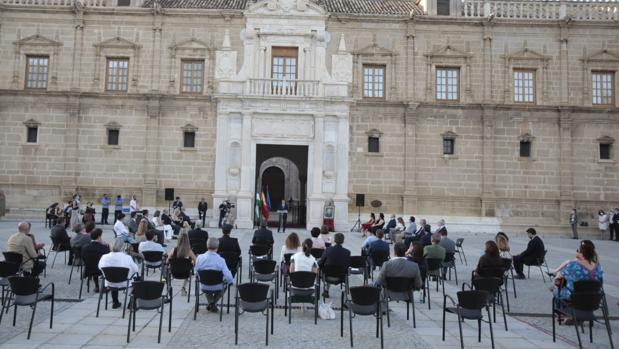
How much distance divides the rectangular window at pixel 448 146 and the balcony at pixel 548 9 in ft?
23.7

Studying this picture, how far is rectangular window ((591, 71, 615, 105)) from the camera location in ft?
92.8

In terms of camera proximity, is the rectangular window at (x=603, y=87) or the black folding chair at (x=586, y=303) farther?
the rectangular window at (x=603, y=87)

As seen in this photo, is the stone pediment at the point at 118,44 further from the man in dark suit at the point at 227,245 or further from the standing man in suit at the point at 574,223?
the standing man in suit at the point at 574,223

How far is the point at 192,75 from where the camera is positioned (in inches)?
1112

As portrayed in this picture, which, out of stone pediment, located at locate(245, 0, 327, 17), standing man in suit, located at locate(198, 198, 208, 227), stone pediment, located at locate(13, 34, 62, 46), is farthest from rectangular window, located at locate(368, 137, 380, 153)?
stone pediment, located at locate(13, 34, 62, 46)

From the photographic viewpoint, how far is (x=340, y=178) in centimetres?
2509

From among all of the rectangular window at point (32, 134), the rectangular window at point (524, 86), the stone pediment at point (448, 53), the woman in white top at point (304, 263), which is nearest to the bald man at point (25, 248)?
the woman in white top at point (304, 263)

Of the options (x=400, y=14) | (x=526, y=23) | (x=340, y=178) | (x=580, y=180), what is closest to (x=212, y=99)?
(x=340, y=178)

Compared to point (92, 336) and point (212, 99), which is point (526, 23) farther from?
point (92, 336)

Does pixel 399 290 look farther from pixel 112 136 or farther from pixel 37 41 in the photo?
pixel 37 41

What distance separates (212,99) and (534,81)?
58.7 ft

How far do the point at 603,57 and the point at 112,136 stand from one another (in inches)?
1080

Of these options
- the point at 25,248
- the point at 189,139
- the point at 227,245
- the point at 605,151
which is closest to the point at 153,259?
the point at 227,245

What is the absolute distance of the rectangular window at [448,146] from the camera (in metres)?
27.9
